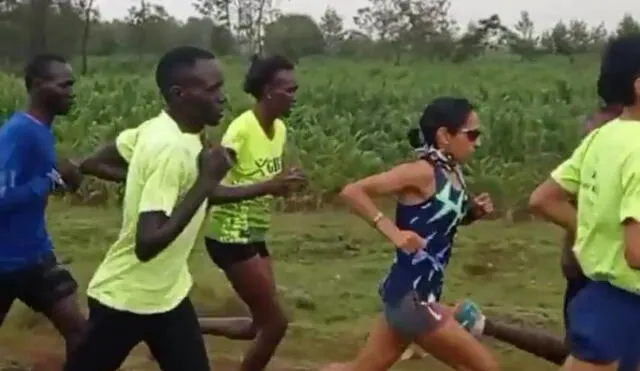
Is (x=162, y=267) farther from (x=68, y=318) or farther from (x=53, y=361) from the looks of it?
(x=53, y=361)

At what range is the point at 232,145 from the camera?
6.39 meters

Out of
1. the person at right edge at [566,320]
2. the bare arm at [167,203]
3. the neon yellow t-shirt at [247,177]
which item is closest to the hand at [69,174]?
the neon yellow t-shirt at [247,177]

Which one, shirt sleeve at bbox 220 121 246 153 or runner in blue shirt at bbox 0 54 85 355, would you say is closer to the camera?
runner in blue shirt at bbox 0 54 85 355

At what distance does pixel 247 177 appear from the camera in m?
6.39

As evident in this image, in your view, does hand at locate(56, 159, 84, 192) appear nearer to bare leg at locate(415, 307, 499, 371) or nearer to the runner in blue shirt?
the runner in blue shirt

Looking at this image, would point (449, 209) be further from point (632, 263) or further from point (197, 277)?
point (197, 277)

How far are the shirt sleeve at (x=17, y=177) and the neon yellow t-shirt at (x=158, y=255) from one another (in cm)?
100

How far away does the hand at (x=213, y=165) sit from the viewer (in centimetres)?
429

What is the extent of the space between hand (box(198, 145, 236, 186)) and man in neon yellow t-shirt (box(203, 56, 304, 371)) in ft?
6.31

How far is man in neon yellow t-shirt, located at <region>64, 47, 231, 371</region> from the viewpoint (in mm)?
4426

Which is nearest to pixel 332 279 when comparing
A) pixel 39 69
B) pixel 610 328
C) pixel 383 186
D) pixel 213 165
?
pixel 39 69

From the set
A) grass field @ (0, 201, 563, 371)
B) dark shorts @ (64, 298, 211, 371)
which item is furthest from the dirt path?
dark shorts @ (64, 298, 211, 371)

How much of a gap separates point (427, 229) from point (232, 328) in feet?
→ 6.08

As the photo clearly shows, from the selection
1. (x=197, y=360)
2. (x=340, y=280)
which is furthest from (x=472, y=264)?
(x=197, y=360)
